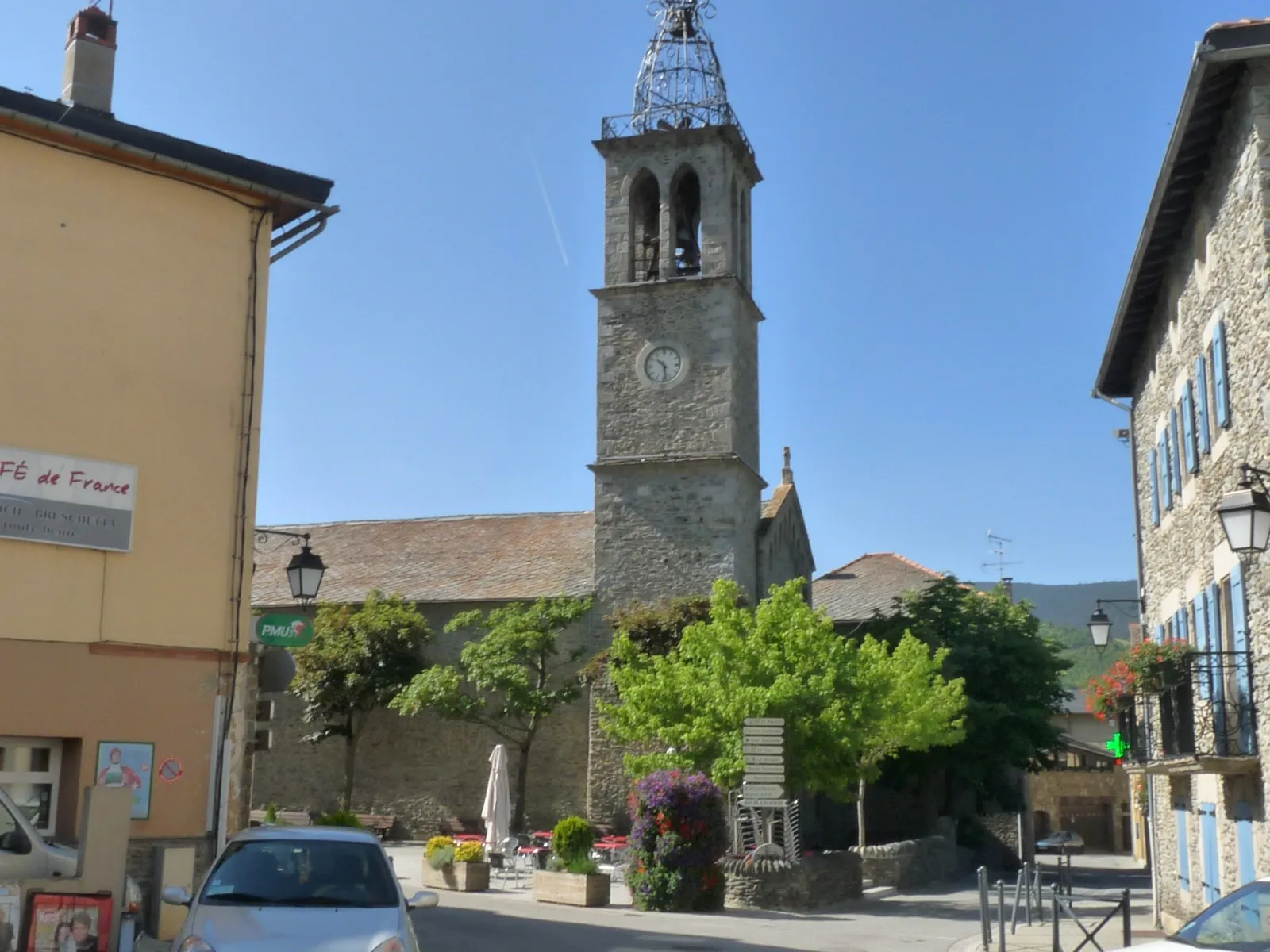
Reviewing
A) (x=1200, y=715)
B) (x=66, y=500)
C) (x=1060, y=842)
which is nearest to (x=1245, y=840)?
(x=1200, y=715)

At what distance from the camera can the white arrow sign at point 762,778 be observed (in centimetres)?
1983

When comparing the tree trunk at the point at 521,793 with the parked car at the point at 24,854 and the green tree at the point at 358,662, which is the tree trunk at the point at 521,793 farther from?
the parked car at the point at 24,854

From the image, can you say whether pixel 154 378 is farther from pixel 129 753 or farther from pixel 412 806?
pixel 412 806

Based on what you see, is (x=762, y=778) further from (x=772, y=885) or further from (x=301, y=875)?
(x=301, y=875)

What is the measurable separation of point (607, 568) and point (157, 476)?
1762cm

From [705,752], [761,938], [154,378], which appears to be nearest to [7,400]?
[154,378]

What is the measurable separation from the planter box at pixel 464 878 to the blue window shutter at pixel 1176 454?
11.4 meters

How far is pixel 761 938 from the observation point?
15023mm

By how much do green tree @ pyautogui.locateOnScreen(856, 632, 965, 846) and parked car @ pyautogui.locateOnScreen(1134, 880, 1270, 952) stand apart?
14.8 metres

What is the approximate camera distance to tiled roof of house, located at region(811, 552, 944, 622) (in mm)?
35969

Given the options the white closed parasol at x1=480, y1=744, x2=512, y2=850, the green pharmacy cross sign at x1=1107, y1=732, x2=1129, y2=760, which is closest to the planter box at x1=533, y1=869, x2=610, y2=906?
the white closed parasol at x1=480, y1=744, x2=512, y2=850

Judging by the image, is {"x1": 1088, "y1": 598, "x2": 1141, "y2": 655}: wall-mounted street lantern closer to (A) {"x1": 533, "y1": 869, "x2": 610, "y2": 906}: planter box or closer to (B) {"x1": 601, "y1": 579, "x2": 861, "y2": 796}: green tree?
(B) {"x1": 601, "y1": 579, "x2": 861, "y2": 796}: green tree

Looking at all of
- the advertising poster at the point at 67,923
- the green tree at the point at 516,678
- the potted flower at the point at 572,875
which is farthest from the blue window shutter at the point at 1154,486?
the green tree at the point at 516,678

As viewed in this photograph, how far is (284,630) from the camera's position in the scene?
12.7 m
